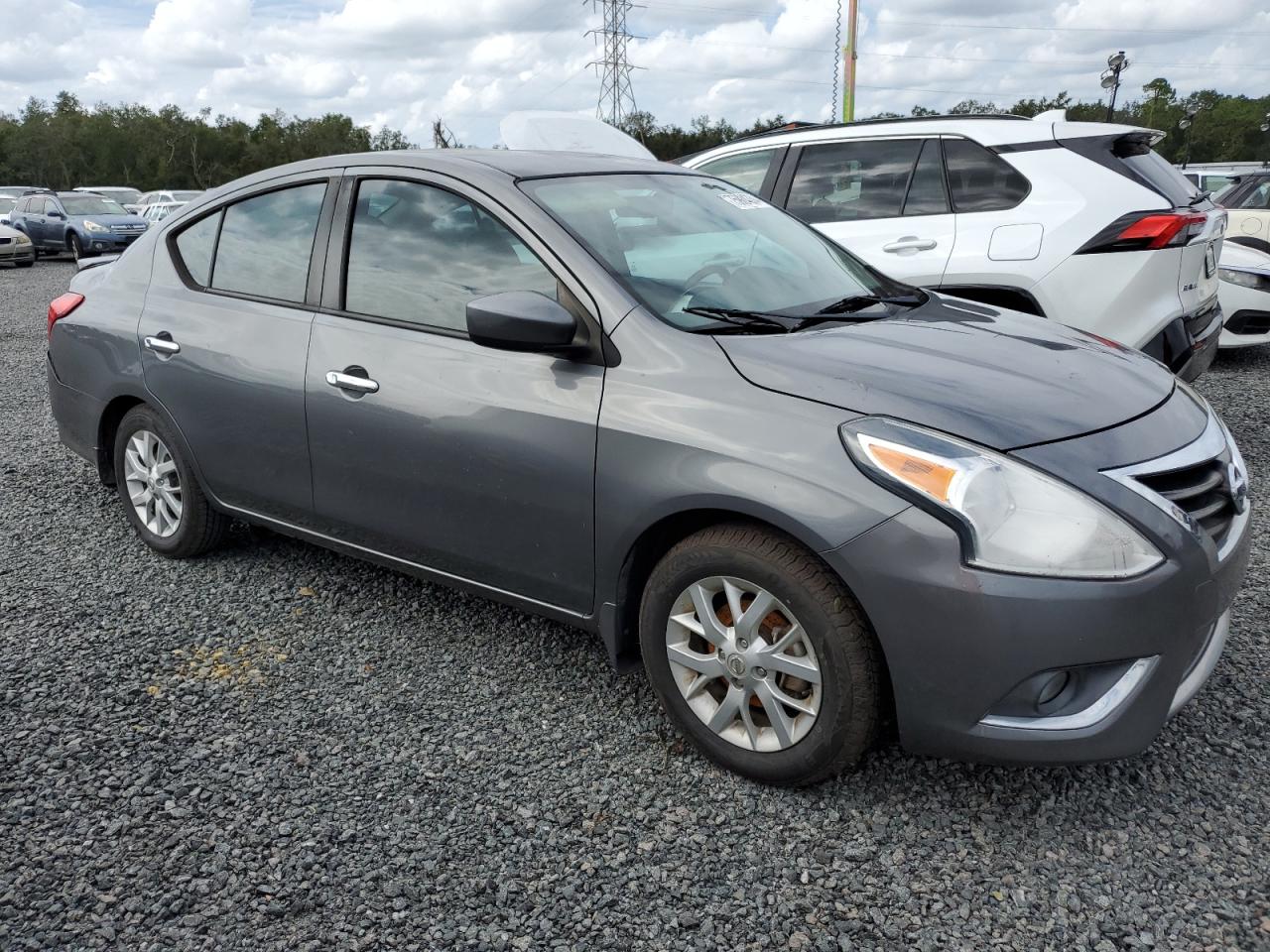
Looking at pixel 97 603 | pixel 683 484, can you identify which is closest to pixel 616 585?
pixel 683 484

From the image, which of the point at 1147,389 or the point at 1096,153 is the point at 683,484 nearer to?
the point at 1147,389

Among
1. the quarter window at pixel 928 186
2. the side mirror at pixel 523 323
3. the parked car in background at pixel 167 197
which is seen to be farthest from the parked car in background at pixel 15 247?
the side mirror at pixel 523 323

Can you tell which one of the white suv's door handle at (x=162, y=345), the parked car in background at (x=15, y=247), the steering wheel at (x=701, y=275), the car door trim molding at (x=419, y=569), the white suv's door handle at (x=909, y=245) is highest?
the steering wheel at (x=701, y=275)

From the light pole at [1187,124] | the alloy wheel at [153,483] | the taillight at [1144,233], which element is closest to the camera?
the alloy wheel at [153,483]

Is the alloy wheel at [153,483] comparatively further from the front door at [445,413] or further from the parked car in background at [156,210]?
the parked car in background at [156,210]

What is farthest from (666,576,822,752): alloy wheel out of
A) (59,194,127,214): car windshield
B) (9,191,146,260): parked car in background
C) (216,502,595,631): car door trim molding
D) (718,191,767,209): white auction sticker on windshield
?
(59,194,127,214): car windshield

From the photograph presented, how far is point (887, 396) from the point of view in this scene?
2.49 m

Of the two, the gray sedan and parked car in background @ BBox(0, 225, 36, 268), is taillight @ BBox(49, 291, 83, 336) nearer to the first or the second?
the gray sedan

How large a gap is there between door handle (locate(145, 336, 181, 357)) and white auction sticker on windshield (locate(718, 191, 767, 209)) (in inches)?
83.4

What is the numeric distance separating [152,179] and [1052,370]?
82.1 metres

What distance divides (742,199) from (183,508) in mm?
2521

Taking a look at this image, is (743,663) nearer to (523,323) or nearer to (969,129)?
(523,323)

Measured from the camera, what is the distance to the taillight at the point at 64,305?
443 cm

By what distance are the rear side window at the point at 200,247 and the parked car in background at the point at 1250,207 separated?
1061 centimetres
